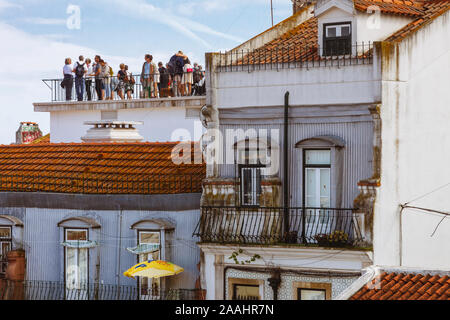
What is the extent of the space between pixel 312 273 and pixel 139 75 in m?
14.4

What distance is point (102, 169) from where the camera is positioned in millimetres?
29578

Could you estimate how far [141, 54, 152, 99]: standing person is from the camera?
36219 millimetres

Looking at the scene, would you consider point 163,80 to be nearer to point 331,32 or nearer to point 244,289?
point 331,32

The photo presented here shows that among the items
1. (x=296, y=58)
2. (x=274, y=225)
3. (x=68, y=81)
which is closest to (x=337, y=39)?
(x=296, y=58)

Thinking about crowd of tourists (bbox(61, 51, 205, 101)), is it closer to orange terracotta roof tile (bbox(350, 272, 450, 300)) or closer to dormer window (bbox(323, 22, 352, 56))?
dormer window (bbox(323, 22, 352, 56))

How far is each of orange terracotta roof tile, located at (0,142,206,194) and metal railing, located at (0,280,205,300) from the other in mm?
2473

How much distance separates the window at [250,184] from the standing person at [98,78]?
1260 centimetres

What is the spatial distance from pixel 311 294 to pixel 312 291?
7 cm

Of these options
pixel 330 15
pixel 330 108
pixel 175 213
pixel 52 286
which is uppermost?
pixel 330 15

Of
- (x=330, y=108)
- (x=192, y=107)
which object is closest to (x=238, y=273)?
(x=330, y=108)

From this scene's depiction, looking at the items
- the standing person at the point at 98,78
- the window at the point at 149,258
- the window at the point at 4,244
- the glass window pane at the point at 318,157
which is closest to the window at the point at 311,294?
the glass window pane at the point at 318,157

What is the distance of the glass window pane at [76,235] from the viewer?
28516 millimetres

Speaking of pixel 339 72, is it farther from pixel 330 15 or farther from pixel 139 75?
pixel 139 75

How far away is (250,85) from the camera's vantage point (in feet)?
84.8
